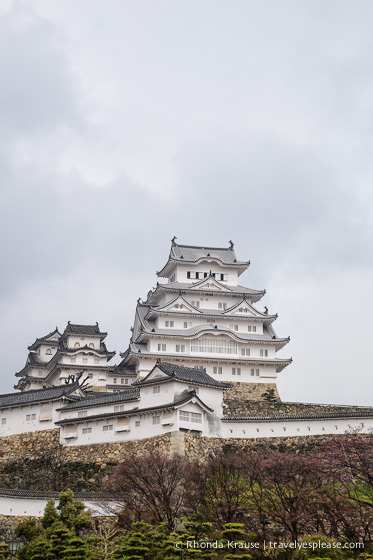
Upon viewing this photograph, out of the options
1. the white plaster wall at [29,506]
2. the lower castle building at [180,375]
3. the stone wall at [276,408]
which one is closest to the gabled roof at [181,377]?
the lower castle building at [180,375]

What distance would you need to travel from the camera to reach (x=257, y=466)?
106ft

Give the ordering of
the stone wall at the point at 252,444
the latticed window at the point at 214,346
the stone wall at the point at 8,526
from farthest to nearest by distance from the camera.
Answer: the latticed window at the point at 214,346
the stone wall at the point at 252,444
the stone wall at the point at 8,526

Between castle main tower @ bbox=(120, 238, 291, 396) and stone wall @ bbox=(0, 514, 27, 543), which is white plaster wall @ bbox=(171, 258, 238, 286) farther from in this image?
stone wall @ bbox=(0, 514, 27, 543)

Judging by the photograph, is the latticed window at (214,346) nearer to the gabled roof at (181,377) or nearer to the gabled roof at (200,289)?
the gabled roof at (200,289)

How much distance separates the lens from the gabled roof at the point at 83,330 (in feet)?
206

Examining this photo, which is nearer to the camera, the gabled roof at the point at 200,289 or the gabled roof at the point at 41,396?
the gabled roof at the point at 41,396

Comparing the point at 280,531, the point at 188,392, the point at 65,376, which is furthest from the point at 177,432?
the point at 65,376

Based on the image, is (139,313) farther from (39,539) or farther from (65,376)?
(39,539)

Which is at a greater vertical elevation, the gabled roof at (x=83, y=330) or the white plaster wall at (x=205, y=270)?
the white plaster wall at (x=205, y=270)

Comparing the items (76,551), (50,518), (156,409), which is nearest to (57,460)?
(156,409)

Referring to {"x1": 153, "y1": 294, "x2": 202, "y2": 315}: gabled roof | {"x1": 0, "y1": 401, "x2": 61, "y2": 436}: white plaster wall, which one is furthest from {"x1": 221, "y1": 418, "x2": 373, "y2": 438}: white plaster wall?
{"x1": 153, "y1": 294, "x2": 202, "y2": 315}: gabled roof

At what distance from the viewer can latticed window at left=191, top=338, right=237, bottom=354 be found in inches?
2290

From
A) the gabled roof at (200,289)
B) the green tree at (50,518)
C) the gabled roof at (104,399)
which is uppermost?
the gabled roof at (200,289)

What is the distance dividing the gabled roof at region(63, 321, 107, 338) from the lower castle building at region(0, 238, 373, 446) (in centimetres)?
8
